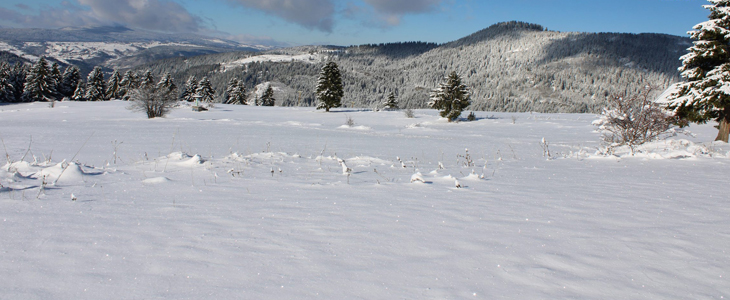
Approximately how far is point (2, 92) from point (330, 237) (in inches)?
2722

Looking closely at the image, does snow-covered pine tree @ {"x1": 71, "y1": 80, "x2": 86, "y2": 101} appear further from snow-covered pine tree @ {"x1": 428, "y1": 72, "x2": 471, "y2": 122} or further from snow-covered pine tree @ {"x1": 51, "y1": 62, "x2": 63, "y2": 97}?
snow-covered pine tree @ {"x1": 428, "y1": 72, "x2": 471, "y2": 122}

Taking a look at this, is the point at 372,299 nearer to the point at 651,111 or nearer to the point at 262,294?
the point at 262,294

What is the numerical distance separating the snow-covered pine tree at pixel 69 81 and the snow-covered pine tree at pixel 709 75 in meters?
72.8

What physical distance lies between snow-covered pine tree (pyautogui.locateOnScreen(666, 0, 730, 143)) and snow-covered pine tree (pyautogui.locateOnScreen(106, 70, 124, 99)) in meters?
70.5

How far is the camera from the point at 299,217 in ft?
10.8

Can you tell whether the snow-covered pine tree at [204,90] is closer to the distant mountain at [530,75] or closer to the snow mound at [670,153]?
the snow mound at [670,153]

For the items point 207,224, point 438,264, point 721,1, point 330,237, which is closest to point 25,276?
point 207,224

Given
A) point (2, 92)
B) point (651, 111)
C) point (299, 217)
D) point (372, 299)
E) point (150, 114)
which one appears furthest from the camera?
point (2, 92)

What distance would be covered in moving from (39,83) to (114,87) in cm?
960

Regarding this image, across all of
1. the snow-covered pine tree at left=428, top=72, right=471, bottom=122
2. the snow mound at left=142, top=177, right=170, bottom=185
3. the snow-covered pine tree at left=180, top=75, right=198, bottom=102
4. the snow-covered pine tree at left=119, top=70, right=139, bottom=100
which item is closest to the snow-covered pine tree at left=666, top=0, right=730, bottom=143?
the snow mound at left=142, top=177, right=170, bottom=185

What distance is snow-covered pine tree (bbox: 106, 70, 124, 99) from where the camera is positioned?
57.6 meters

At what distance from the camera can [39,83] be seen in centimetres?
4991

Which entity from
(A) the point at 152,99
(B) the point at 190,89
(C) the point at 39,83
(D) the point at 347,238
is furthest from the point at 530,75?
(D) the point at 347,238

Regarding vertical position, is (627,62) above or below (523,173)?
above
